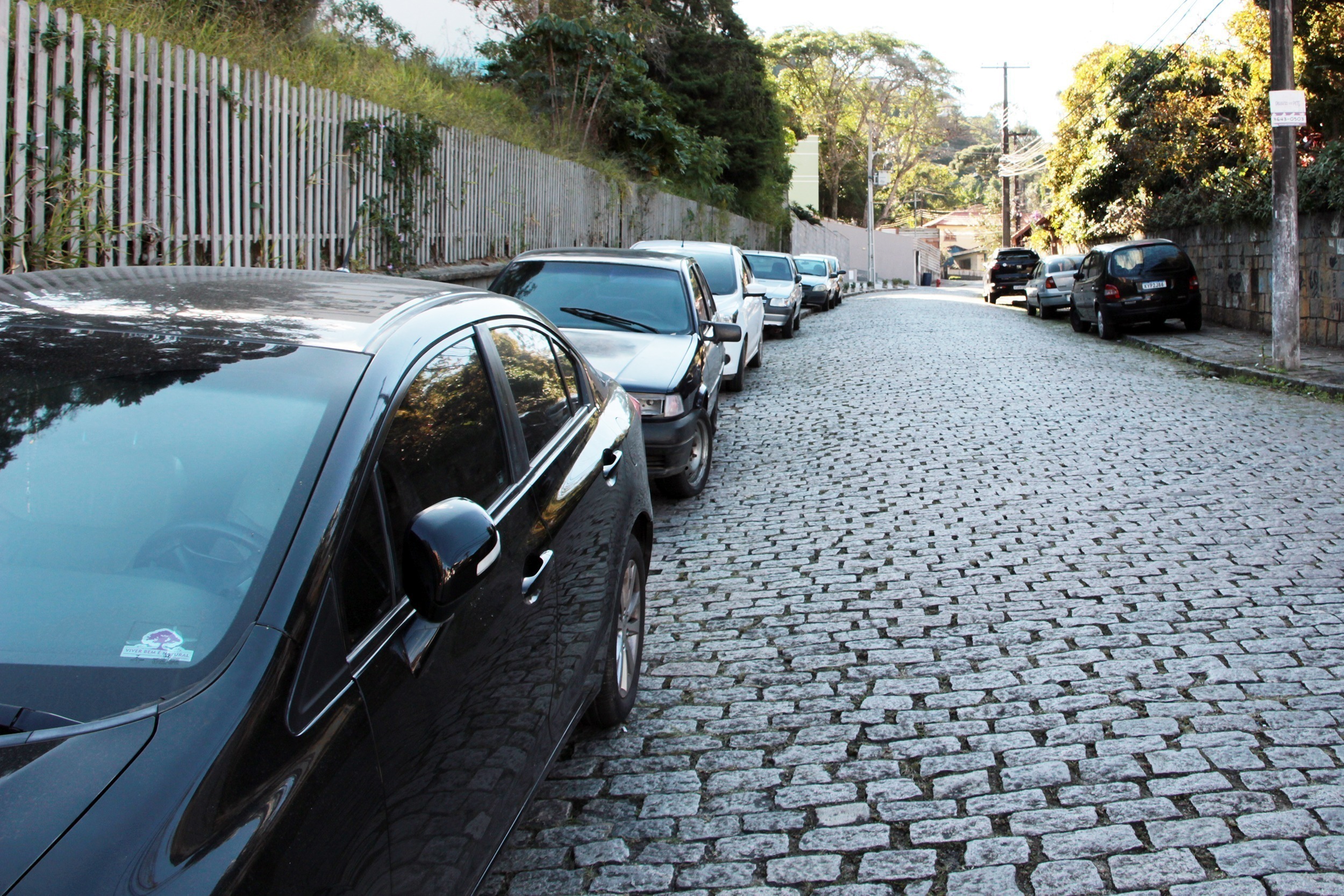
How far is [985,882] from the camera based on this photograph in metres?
3.19

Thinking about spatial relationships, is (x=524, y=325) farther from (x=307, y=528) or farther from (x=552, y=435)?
(x=307, y=528)

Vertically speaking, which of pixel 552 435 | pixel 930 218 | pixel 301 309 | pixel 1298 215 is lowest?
pixel 552 435

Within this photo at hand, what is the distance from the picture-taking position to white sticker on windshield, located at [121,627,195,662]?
1975 millimetres

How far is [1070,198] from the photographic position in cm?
3338

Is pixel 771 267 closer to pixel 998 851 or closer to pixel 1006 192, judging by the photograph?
pixel 998 851

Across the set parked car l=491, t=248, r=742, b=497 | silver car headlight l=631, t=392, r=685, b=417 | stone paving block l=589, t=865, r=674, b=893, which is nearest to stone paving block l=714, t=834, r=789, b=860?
stone paving block l=589, t=865, r=674, b=893

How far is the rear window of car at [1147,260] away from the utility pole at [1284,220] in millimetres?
5556

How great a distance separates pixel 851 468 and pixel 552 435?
18.5ft

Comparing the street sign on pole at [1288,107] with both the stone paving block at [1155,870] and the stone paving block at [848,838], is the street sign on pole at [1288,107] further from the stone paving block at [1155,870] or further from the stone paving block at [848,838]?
the stone paving block at [848,838]

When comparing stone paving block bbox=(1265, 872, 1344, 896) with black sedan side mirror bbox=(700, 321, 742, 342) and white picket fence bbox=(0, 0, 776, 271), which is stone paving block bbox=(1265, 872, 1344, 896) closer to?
black sedan side mirror bbox=(700, 321, 742, 342)

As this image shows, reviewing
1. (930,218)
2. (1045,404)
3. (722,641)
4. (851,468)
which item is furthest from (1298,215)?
(930,218)

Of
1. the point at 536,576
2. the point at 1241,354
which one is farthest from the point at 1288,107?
the point at 536,576

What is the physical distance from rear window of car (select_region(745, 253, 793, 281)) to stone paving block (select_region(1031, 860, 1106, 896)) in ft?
65.4

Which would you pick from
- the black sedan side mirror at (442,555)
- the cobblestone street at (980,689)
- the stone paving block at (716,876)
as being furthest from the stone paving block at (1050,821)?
the black sedan side mirror at (442,555)
